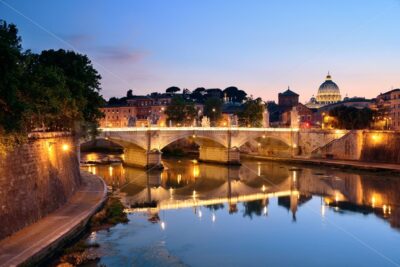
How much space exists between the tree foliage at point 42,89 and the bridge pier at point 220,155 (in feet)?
78.9

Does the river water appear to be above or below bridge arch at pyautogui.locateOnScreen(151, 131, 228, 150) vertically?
below

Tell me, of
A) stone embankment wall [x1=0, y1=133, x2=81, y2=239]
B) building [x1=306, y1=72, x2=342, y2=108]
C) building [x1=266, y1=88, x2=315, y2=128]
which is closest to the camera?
stone embankment wall [x1=0, y1=133, x2=81, y2=239]

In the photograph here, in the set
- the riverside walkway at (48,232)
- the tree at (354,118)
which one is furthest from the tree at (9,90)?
the tree at (354,118)

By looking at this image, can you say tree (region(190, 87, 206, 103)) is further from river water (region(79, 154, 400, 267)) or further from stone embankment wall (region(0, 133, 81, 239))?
stone embankment wall (region(0, 133, 81, 239))

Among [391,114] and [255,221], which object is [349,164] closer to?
[255,221]

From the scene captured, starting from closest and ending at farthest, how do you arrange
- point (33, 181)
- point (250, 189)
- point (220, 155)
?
point (33, 181)
point (250, 189)
point (220, 155)

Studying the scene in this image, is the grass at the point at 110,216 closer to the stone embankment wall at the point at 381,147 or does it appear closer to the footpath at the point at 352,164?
the footpath at the point at 352,164

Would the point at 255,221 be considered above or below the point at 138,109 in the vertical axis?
below

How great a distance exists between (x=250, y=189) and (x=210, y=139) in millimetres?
19640

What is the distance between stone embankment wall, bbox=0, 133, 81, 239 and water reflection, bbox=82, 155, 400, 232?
5577 mm

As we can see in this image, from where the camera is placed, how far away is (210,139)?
190ft

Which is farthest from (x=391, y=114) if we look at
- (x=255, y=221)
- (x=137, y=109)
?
(x=255, y=221)

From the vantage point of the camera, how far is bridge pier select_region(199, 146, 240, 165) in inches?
2258

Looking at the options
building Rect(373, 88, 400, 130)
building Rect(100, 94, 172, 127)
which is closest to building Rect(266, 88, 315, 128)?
building Rect(100, 94, 172, 127)
